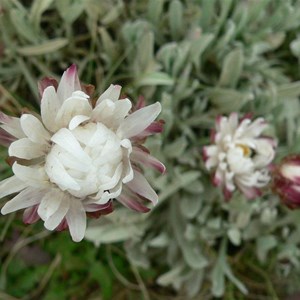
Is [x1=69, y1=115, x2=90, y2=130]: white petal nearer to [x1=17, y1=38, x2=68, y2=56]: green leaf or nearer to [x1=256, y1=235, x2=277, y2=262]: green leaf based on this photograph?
[x1=17, y1=38, x2=68, y2=56]: green leaf

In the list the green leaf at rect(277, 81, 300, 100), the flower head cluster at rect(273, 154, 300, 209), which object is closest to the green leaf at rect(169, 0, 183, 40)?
the green leaf at rect(277, 81, 300, 100)

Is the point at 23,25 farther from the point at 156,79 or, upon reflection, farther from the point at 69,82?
the point at 69,82

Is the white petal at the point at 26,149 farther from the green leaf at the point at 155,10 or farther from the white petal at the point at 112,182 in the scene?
the green leaf at the point at 155,10

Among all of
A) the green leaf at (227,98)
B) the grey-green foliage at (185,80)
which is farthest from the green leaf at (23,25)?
the green leaf at (227,98)

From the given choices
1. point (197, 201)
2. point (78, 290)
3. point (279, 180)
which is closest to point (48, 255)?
point (78, 290)

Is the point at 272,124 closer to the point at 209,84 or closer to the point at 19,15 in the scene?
the point at 209,84

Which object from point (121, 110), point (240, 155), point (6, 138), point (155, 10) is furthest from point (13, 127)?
point (155, 10)
